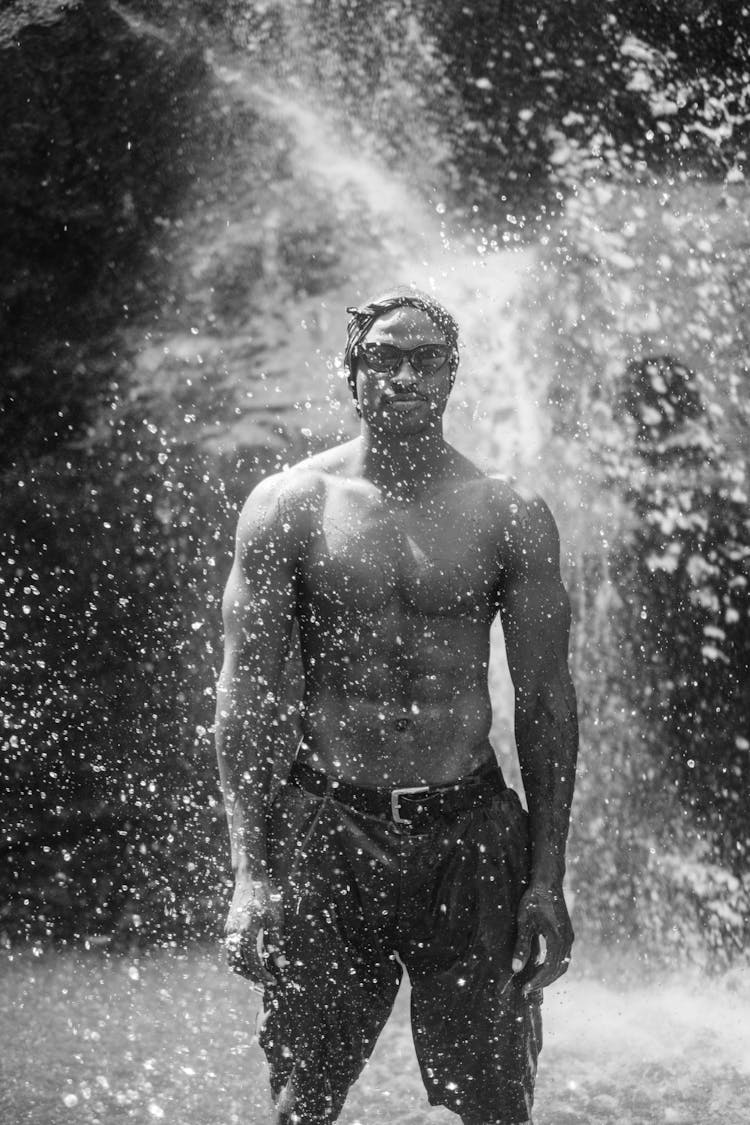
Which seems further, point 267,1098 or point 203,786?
point 203,786

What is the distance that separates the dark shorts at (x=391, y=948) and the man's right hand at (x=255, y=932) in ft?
0.18

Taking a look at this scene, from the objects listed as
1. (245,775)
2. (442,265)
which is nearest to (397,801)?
(245,775)

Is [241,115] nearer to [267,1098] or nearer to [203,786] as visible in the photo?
[203,786]

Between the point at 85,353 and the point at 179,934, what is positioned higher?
the point at 85,353

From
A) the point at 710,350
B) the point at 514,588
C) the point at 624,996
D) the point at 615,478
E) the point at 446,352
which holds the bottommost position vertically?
the point at 624,996

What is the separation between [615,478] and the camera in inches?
245

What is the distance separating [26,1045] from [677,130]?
5.32m

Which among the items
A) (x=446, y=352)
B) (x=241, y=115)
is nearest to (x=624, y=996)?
(x=446, y=352)

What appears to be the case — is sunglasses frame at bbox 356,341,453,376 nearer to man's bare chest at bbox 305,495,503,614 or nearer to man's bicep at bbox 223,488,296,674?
man's bare chest at bbox 305,495,503,614

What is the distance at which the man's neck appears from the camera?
2838mm

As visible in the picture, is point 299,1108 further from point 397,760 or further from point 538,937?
point 397,760

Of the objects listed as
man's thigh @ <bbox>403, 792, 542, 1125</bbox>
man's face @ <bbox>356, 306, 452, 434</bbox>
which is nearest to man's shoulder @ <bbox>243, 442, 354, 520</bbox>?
man's face @ <bbox>356, 306, 452, 434</bbox>

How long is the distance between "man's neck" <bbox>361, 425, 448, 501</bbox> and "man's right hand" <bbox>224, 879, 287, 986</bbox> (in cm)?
88

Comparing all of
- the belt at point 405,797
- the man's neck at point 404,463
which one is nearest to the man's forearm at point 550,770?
the belt at point 405,797
